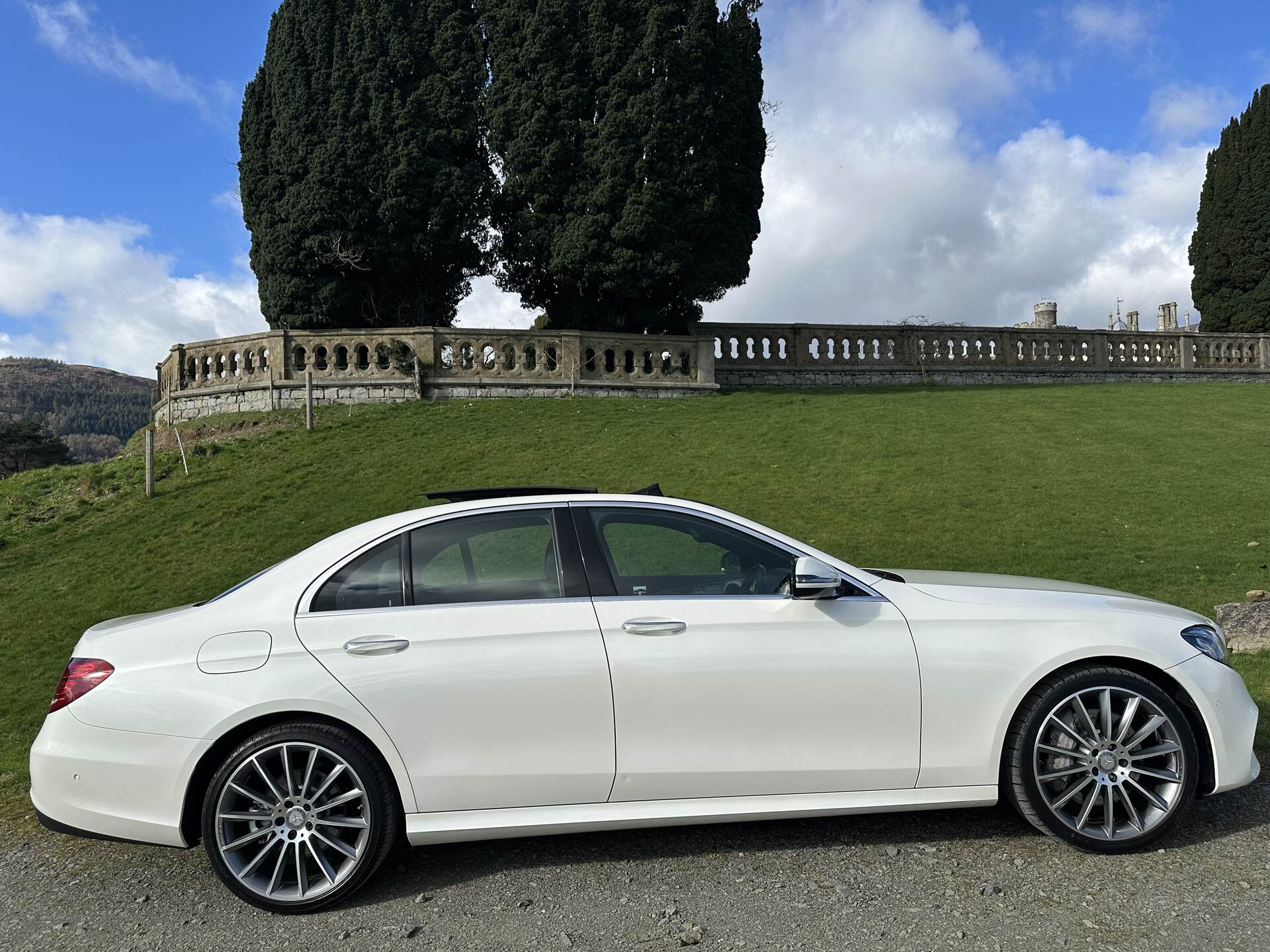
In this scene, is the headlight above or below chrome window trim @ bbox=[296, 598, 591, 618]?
below

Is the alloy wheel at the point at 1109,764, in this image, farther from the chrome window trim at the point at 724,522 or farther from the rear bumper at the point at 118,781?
the rear bumper at the point at 118,781

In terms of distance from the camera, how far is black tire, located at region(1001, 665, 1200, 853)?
11.8 feet

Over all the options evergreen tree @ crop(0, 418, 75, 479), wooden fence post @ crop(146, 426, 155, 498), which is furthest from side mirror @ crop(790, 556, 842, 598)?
evergreen tree @ crop(0, 418, 75, 479)

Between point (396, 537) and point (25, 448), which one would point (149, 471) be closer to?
point (396, 537)

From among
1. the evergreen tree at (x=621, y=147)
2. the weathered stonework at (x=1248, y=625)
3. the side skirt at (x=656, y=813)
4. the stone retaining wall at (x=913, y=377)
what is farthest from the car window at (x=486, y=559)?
the stone retaining wall at (x=913, y=377)

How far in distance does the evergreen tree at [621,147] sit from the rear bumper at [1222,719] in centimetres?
1649

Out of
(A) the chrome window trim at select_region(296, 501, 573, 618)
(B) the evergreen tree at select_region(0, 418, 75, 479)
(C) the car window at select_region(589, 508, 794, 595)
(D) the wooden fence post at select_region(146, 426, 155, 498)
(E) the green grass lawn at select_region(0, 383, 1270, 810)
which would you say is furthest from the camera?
(B) the evergreen tree at select_region(0, 418, 75, 479)

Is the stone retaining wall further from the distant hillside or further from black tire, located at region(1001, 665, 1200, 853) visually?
the distant hillside

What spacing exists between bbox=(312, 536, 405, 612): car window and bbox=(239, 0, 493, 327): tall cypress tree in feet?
57.7

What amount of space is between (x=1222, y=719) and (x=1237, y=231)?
3397 centimetres

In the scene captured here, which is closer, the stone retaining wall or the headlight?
the headlight

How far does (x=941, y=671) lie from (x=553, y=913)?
1.82m

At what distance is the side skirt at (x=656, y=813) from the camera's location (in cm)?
345

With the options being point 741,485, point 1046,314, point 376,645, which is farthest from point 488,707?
point 1046,314
